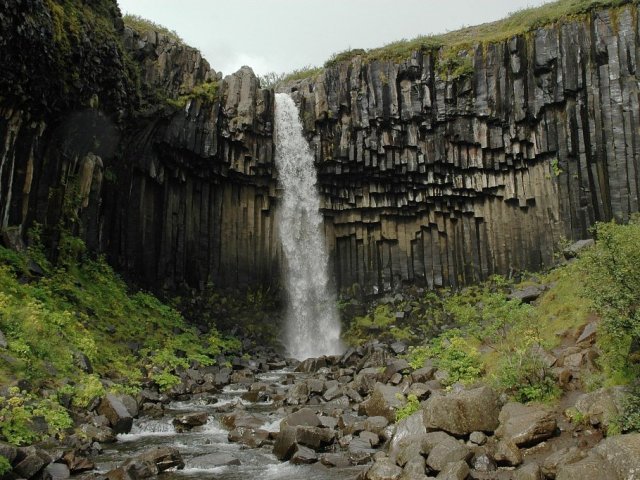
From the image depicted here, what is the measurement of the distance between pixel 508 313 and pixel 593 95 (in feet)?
47.0

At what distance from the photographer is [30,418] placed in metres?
9.84

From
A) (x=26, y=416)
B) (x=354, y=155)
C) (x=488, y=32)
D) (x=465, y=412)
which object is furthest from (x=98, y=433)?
(x=488, y=32)

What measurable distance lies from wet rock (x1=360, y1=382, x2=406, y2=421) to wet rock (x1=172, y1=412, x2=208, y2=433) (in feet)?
13.3

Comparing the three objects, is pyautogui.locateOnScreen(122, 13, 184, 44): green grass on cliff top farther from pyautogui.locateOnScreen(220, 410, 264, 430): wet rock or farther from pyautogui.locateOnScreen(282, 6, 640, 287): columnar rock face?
pyautogui.locateOnScreen(220, 410, 264, 430): wet rock

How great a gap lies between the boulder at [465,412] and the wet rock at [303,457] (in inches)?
91.2

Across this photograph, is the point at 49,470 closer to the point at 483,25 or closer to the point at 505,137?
the point at 505,137

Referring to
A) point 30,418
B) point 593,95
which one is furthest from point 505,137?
point 30,418

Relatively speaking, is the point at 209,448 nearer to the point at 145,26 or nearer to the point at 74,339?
the point at 74,339

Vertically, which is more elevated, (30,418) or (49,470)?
(30,418)

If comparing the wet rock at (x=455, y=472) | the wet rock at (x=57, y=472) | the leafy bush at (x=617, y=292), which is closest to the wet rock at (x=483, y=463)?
the wet rock at (x=455, y=472)

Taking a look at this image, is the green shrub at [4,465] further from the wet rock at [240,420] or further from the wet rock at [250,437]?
the wet rock at [240,420]

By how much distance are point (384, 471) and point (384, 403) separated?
13.8 feet

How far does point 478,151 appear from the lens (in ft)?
90.1

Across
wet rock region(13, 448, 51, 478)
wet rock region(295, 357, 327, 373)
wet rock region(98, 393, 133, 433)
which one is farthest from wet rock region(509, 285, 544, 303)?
wet rock region(13, 448, 51, 478)
